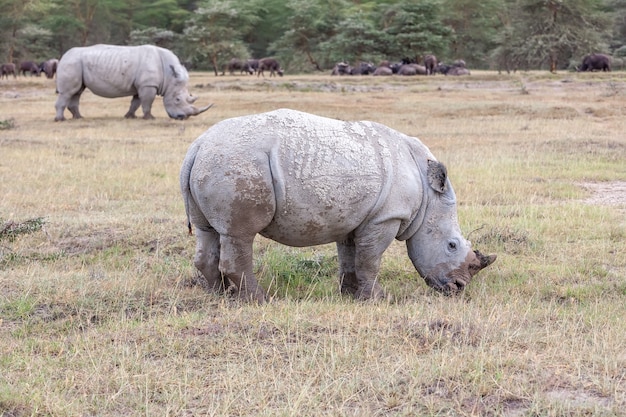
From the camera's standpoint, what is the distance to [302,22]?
1854 inches

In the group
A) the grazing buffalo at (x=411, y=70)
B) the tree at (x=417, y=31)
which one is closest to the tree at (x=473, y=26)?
the tree at (x=417, y=31)

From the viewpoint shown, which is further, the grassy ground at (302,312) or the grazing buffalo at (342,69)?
the grazing buffalo at (342,69)

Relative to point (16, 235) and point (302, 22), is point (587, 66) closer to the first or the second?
point (302, 22)

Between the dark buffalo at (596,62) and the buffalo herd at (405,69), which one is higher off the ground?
the dark buffalo at (596,62)

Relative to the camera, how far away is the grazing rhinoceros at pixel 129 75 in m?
19.4

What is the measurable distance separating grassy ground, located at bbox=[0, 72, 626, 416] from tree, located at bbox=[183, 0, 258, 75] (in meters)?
32.8

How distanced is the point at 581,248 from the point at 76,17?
161 ft

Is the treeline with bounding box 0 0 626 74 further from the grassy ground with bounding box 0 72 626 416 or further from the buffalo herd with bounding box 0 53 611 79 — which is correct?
the grassy ground with bounding box 0 72 626 416

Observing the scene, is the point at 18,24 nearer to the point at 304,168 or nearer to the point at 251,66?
the point at 251,66

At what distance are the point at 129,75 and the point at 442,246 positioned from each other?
14.6m

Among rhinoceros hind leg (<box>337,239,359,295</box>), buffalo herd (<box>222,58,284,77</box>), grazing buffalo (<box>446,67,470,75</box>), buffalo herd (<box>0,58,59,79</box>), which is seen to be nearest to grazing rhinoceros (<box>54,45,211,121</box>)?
rhinoceros hind leg (<box>337,239,359,295</box>)

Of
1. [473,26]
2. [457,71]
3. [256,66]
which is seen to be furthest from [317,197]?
[473,26]

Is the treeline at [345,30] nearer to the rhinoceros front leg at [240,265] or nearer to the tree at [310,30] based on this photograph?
the tree at [310,30]

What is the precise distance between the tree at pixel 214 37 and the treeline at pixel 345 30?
0.06 meters
